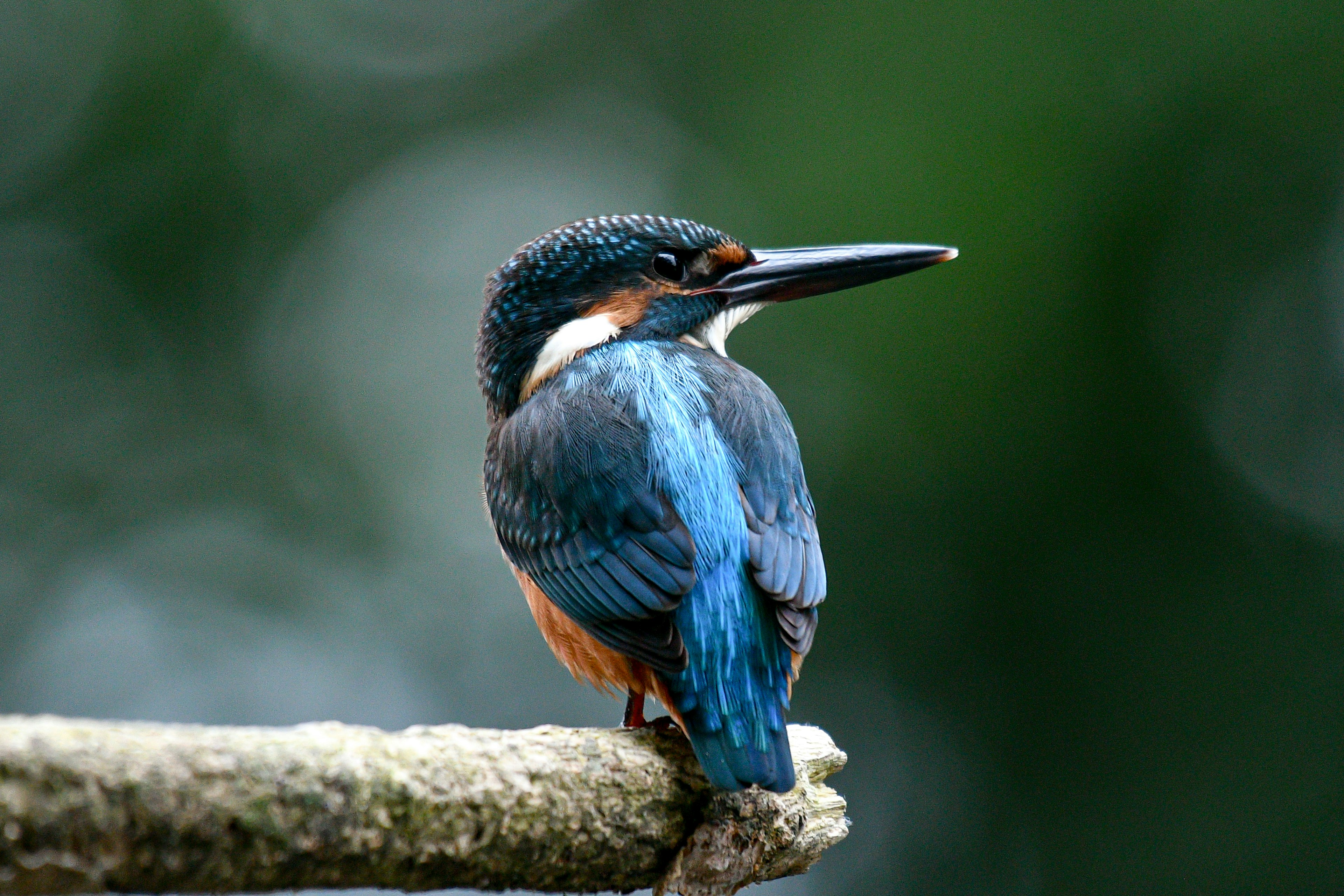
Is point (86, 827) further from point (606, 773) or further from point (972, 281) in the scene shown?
point (972, 281)

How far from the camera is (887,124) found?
5754 millimetres

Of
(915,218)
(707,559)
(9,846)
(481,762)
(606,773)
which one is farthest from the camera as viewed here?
(915,218)

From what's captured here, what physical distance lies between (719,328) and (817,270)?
0.34m

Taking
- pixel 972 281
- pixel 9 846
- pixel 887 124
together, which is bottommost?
pixel 9 846

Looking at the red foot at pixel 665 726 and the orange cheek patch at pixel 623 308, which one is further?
the orange cheek patch at pixel 623 308

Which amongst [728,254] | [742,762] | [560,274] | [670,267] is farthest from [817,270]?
[742,762]

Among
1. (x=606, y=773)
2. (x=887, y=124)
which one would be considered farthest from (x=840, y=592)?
(x=606, y=773)

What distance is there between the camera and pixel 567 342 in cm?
321

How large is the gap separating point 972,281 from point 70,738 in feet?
15.5

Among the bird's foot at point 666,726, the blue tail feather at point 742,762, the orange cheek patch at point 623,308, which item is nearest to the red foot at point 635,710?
the bird's foot at point 666,726

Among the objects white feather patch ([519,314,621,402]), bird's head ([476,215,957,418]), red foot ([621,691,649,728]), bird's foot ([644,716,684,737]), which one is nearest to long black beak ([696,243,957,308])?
bird's head ([476,215,957,418])

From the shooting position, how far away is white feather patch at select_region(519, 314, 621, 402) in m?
3.19

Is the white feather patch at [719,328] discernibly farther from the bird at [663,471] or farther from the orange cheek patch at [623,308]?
the orange cheek patch at [623,308]

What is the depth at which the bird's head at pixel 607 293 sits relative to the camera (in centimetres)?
323
